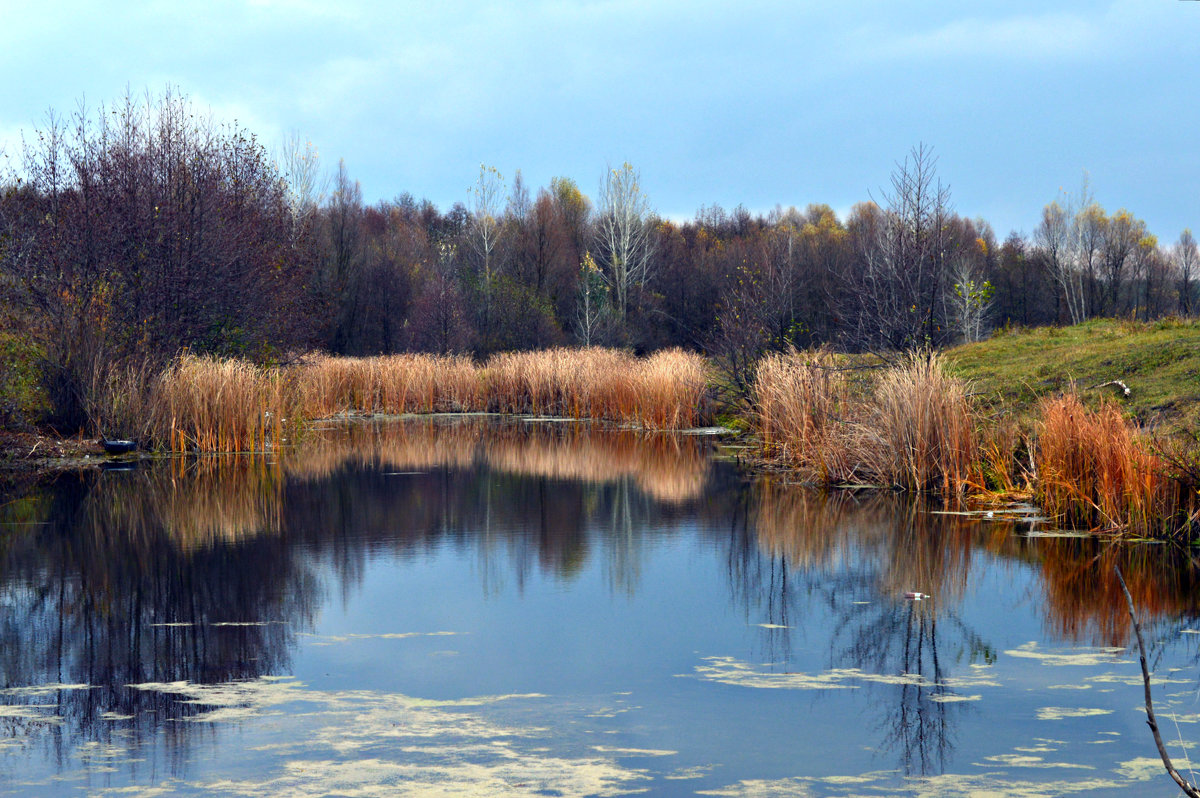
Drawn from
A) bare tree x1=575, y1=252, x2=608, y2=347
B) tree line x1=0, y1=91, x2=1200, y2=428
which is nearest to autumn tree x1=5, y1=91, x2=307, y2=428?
tree line x1=0, y1=91, x2=1200, y2=428

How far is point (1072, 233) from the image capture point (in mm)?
56312

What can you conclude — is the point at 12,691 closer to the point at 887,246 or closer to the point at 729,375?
the point at 887,246

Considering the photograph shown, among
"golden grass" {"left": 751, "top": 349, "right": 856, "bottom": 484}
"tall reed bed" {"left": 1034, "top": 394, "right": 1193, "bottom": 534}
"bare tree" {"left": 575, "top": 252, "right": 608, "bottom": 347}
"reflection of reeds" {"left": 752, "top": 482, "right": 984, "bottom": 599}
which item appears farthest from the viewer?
"bare tree" {"left": 575, "top": 252, "right": 608, "bottom": 347}

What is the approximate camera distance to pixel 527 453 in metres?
17.5

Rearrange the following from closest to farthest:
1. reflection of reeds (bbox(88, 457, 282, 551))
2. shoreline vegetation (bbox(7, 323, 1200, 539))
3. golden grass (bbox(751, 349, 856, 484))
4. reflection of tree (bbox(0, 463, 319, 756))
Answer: reflection of tree (bbox(0, 463, 319, 756)) < shoreline vegetation (bbox(7, 323, 1200, 539)) < reflection of reeds (bbox(88, 457, 282, 551)) < golden grass (bbox(751, 349, 856, 484))

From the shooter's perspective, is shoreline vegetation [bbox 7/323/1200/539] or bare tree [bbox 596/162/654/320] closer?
shoreline vegetation [bbox 7/323/1200/539]

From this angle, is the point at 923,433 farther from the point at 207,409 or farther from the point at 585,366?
the point at 585,366

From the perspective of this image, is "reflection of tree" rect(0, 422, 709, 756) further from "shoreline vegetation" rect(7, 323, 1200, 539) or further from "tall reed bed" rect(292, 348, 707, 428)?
"tall reed bed" rect(292, 348, 707, 428)

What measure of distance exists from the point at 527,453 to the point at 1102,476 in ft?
32.3

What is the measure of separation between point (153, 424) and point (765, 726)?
14584 millimetres

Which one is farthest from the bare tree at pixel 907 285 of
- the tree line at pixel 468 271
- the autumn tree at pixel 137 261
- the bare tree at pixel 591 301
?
the bare tree at pixel 591 301

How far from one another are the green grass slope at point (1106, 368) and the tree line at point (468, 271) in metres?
1.30

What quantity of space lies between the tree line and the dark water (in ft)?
20.3

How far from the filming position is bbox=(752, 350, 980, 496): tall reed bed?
1140 cm
